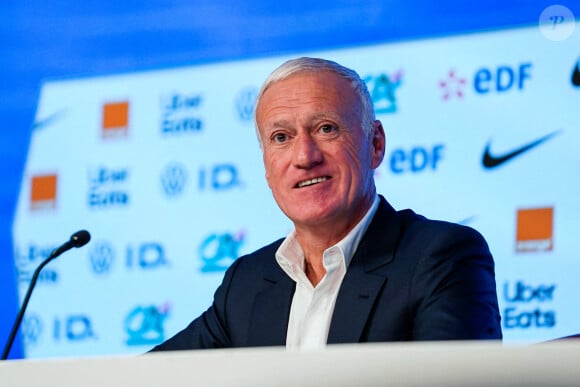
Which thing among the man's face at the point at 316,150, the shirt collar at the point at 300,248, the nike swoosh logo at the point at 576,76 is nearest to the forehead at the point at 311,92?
the man's face at the point at 316,150

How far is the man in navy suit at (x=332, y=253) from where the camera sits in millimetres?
2207

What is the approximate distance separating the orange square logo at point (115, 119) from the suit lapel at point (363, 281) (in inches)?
68.3

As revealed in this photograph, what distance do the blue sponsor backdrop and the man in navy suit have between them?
3.48ft

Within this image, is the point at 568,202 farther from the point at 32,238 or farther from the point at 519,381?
the point at 519,381

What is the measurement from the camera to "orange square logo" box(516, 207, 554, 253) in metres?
3.24

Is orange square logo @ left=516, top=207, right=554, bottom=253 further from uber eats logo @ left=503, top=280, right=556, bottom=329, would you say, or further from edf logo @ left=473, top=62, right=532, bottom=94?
edf logo @ left=473, top=62, right=532, bottom=94

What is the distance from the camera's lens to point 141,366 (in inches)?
29.9

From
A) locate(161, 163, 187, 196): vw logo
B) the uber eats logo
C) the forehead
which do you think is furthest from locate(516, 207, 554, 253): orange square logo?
locate(161, 163, 187, 196): vw logo

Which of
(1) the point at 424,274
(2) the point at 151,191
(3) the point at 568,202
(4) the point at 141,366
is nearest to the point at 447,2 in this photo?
(3) the point at 568,202

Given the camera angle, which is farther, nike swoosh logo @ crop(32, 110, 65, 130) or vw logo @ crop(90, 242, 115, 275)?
nike swoosh logo @ crop(32, 110, 65, 130)

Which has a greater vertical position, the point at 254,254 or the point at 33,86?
the point at 33,86

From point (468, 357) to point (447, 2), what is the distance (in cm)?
293

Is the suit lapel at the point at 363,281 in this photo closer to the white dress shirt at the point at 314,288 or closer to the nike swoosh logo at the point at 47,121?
the white dress shirt at the point at 314,288

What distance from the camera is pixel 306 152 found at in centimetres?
239
